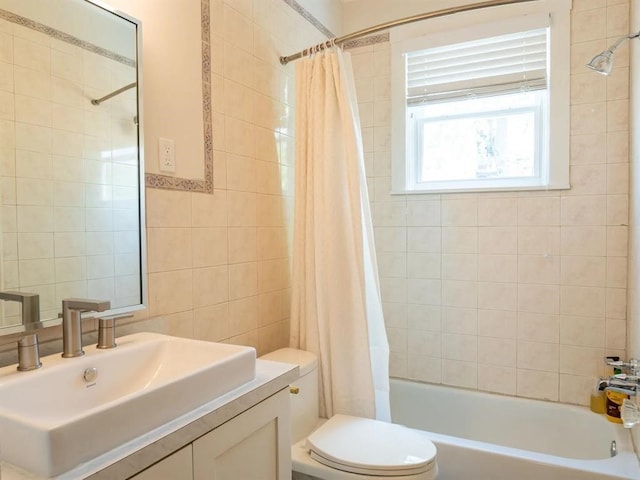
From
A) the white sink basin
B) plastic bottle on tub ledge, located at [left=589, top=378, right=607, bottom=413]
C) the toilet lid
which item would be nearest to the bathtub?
plastic bottle on tub ledge, located at [left=589, top=378, right=607, bottom=413]

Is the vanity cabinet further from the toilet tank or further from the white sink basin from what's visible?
the toilet tank

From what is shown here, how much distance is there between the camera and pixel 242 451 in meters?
1.03

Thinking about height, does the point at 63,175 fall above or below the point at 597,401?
above

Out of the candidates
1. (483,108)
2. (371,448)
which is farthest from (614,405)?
(483,108)

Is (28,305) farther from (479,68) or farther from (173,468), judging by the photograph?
(479,68)

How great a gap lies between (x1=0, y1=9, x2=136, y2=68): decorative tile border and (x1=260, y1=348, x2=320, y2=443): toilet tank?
1.27m

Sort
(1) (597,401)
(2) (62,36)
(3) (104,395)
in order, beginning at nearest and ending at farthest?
(3) (104,395), (2) (62,36), (1) (597,401)

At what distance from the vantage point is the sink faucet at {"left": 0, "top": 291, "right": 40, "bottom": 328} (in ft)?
3.51

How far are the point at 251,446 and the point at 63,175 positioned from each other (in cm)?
88

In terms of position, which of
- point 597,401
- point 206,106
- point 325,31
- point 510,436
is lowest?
point 510,436

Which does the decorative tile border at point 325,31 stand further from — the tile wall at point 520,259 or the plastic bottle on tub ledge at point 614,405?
the plastic bottle on tub ledge at point 614,405

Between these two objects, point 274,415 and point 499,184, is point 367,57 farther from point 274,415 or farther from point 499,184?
point 274,415

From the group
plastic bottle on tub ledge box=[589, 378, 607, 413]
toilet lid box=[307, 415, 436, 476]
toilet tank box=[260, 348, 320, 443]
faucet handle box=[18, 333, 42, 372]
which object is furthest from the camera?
plastic bottle on tub ledge box=[589, 378, 607, 413]

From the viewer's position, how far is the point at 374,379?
6.51 ft
